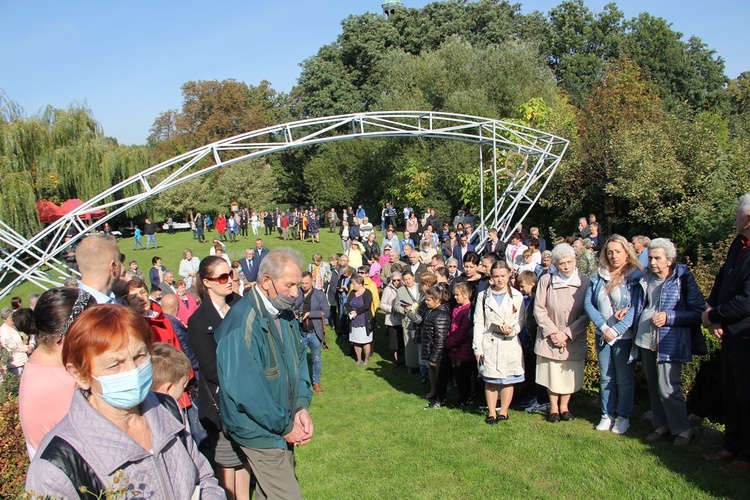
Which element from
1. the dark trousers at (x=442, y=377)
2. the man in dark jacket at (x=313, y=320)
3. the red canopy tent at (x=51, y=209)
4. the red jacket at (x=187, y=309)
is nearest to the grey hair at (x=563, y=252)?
the dark trousers at (x=442, y=377)

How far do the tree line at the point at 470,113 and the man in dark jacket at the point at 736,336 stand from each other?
1018 cm

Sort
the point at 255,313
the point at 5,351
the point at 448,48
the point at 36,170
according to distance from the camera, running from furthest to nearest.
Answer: the point at 448,48 → the point at 36,170 → the point at 5,351 → the point at 255,313

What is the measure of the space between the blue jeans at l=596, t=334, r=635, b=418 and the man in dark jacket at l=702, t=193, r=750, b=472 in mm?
913

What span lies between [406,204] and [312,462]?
2934 cm

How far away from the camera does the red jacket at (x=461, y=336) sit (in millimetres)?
7633

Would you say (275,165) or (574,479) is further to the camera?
(275,165)

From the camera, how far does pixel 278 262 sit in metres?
4.06

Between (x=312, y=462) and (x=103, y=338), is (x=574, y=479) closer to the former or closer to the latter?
(x=312, y=462)

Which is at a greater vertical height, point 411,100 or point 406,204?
point 411,100

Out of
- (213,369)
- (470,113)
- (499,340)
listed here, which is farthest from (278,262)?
(470,113)

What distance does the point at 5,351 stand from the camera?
858 centimetres

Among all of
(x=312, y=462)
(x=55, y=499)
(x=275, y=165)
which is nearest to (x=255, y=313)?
(x=55, y=499)

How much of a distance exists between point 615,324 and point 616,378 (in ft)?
1.97

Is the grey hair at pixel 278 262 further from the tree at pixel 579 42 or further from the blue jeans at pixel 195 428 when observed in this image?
the tree at pixel 579 42
